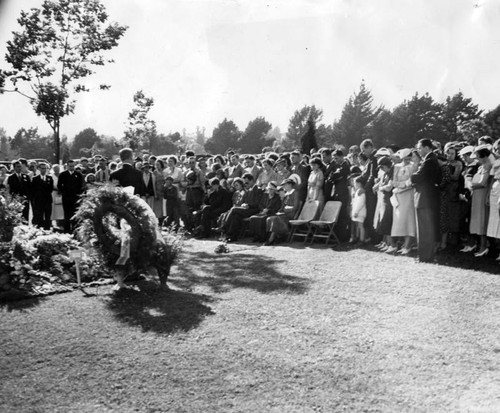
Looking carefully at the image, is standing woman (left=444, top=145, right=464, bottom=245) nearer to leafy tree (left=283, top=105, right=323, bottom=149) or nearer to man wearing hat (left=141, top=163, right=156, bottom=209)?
man wearing hat (left=141, top=163, right=156, bottom=209)

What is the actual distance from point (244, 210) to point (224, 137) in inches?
2891

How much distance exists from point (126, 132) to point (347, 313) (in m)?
29.4

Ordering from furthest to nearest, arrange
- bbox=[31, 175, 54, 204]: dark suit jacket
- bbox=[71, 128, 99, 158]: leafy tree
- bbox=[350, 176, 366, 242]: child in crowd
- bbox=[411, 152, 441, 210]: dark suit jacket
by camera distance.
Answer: bbox=[71, 128, 99, 158]: leafy tree < bbox=[31, 175, 54, 204]: dark suit jacket < bbox=[350, 176, 366, 242]: child in crowd < bbox=[411, 152, 441, 210]: dark suit jacket

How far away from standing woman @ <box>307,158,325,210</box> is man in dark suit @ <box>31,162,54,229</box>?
7.72 m

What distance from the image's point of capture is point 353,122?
7325 cm

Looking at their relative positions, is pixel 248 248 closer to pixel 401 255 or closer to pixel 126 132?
pixel 401 255

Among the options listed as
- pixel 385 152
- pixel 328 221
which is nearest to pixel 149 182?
pixel 328 221

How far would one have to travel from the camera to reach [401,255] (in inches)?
399

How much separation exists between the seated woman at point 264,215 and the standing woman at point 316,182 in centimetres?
90

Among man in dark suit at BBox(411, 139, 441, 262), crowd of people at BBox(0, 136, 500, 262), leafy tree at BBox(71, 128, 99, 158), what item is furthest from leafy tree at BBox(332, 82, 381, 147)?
man in dark suit at BBox(411, 139, 441, 262)

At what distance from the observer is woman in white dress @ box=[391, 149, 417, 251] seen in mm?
10102

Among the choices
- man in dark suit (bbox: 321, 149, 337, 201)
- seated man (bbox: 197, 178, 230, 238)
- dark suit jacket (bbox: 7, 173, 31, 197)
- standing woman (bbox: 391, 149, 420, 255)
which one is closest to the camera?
standing woman (bbox: 391, 149, 420, 255)

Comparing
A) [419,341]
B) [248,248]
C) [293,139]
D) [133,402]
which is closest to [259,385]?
[133,402]

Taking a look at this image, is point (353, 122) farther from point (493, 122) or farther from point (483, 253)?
point (483, 253)
